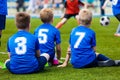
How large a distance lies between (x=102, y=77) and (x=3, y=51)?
14.6ft

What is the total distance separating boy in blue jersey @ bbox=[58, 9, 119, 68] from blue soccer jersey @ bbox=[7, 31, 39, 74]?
2.60 feet

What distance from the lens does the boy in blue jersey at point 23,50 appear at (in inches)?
285

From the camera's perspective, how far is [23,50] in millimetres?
7227

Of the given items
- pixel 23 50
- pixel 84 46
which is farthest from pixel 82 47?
pixel 23 50

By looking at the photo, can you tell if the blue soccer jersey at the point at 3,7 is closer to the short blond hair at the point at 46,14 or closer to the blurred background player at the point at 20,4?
the short blond hair at the point at 46,14

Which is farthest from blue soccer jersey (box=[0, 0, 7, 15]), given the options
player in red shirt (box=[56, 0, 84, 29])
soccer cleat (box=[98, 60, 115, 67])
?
player in red shirt (box=[56, 0, 84, 29])

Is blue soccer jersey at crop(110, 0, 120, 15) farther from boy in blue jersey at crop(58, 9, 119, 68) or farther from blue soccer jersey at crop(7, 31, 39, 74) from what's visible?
blue soccer jersey at crop(7, 31, 39, 74)

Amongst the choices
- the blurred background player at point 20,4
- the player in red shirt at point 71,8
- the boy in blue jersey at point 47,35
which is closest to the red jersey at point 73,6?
the player in red shirt at point 71,8

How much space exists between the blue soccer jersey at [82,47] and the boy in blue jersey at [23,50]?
760 mm

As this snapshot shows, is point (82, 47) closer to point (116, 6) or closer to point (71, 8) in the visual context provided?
point (116, 6)

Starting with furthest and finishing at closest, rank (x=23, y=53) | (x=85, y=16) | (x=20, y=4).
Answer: (x=20, y=4), (x=85, y=16), (x=23, y=53)

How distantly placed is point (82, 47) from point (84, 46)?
38 millimetres

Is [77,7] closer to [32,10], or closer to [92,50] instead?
[92,50]

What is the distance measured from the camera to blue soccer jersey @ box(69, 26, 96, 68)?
25.3ft
